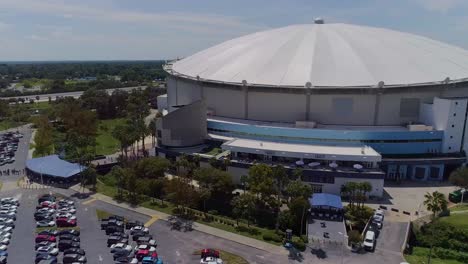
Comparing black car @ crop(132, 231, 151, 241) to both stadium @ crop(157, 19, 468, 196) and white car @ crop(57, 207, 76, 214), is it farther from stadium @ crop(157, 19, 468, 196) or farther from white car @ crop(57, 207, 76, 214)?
stadium @ crop(157, 19, 468, 196)

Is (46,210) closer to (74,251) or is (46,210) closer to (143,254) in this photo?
(74,251)

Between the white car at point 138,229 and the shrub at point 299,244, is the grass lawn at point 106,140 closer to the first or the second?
the white car at point 138,229

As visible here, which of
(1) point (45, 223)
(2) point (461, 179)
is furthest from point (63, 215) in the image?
(2) point (461, 179)

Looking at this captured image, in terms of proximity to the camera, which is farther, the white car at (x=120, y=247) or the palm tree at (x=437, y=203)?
the palm tree at (x=437, y=203)

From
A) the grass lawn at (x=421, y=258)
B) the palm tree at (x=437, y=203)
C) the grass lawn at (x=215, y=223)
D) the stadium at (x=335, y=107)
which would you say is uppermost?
the stadium at (x=335, y=107)

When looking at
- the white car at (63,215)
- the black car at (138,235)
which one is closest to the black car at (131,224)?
the black car at (138,235)

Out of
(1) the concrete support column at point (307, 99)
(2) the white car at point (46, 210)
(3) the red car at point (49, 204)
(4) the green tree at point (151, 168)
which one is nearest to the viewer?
(2) the white car at point (46, 210)

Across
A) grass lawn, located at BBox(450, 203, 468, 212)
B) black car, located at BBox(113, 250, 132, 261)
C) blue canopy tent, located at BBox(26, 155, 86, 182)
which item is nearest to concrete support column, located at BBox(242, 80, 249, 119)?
blue canopy tent, located at BBox(26, 155, 86, 182)
